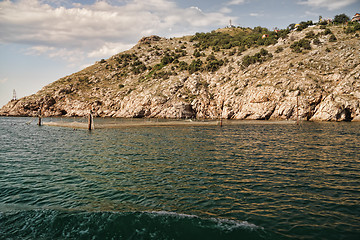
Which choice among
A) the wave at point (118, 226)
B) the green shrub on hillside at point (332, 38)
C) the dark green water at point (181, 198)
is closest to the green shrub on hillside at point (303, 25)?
the green shrub on hillside at point (332, 38)

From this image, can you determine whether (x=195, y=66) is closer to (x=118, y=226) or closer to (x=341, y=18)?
(x=341, y=18)

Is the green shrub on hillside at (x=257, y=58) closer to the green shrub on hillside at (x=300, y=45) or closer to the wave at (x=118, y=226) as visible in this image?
the green shrub on hillside at (x=300, y=45)

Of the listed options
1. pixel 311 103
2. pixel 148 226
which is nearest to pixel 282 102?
pixel 311 103

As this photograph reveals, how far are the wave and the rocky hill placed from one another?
274 feet

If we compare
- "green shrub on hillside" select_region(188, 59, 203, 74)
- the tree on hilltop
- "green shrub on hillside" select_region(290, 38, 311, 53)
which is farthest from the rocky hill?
the tree on hilltop

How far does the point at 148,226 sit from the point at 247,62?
114 m

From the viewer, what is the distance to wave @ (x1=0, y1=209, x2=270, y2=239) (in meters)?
7.80

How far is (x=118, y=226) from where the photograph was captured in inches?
333

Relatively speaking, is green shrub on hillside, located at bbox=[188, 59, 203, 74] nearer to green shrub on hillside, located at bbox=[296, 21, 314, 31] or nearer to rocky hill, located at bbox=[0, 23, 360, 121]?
rocky hill, located at bbox=[0, 23, 360, 121]

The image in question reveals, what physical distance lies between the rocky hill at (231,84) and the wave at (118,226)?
274 ft

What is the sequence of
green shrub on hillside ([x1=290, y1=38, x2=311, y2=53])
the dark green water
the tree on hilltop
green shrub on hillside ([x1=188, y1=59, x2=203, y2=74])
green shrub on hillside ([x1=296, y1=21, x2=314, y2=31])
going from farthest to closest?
the tree on hilltop, green shrub on hillside ([x1=188, y1=59, x2=203, y2=74]), green shrub on hillside ([x1=296, y1=21, x2=314, y2=31]), green shrub on hillside ([x1=290, y1=38, x2=311, y2=53]), the dark green water

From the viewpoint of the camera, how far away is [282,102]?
8362cm

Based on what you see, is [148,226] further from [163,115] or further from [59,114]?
[59,114]

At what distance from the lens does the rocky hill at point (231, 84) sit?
8069 cm
